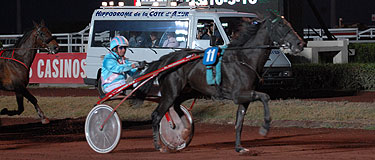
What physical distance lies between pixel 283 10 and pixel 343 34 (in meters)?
10.0

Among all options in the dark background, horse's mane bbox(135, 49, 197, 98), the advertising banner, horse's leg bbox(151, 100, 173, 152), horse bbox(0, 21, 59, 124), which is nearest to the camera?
horse's leg bbox(151, 100, 173, 152)

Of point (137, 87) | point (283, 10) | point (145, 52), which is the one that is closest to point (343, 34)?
point (283, 10)

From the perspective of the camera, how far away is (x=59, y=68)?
21.9 metres

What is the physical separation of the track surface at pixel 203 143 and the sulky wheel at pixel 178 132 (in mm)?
149

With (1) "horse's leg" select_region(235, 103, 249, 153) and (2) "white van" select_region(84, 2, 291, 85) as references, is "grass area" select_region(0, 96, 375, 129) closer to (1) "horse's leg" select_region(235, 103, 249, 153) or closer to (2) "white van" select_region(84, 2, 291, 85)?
(2) "white van" select_region(84, 2, 291, 85)

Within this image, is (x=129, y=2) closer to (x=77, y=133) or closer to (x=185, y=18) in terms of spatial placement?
(x=185, y=18)

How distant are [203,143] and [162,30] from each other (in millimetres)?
6307

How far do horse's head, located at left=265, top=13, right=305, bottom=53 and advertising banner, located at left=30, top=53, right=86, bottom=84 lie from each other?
13.0 m

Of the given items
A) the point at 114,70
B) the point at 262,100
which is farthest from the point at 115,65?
the point at 262,100

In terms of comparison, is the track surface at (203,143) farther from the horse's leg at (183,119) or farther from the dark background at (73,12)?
the dark background at (73,12)

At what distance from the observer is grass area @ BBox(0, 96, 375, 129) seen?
509 inches

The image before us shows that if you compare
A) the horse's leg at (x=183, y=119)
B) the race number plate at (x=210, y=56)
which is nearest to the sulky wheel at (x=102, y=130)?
the horse's leg at (x=183, y=119)

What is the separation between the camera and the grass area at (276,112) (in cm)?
1294

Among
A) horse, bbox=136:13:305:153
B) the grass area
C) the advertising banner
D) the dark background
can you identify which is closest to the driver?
horse, bbox=136:13:305:153
